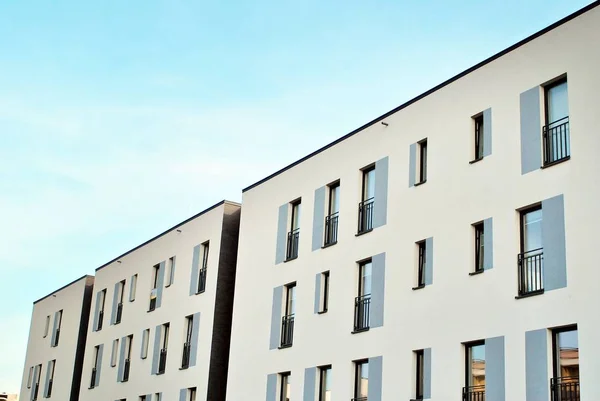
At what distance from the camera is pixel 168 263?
40.4 m

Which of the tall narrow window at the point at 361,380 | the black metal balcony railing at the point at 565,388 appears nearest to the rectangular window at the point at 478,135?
the black metal balcony railing at the point at 565,388

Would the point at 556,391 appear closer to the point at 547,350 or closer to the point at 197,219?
A: the point at 547,350

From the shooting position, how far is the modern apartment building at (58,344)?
48500mm

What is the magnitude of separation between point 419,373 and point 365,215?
579 cm

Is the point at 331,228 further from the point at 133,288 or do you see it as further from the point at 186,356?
the point at 133,288

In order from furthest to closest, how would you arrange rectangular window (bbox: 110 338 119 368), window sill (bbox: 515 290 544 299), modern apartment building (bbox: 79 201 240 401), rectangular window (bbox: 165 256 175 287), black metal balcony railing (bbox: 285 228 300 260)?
1. rectangular window (bbox: 110 338 119 368)
2. rectangular window (bbox: 165 256 175 287)
3. modern apartment building (bbox: 79 201 240 401)
4. black metal balcony railing (bbox: 285 228 300 260)
5. window sill (bbox: 515 290 544 299)

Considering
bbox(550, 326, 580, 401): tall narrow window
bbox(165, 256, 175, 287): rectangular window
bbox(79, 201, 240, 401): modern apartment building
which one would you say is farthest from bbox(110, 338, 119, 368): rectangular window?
bbox(550, 326, 580, 401): tall narrow window

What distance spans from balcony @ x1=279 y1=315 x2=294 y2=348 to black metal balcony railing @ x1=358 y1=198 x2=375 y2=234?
437 centimetres

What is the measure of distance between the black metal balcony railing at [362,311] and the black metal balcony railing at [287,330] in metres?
3.39

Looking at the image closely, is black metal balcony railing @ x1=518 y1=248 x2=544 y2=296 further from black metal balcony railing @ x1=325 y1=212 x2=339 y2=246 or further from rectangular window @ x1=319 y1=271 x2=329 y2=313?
black metal balcony railing @ x1=325 y1=212 x2=339 y2=246

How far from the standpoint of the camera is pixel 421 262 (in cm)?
2662

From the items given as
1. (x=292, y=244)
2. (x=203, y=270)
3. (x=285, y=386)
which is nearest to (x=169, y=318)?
(x=203, y=270)

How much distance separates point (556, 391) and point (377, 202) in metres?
9.17

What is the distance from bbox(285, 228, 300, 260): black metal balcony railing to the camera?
32375 mm
